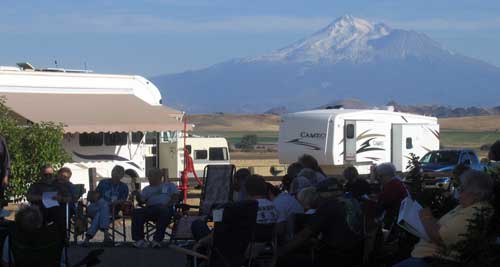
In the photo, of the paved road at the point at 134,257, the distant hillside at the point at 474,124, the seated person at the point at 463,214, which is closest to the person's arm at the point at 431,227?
the seated person at the point at 463,214

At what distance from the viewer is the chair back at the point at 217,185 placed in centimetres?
1163

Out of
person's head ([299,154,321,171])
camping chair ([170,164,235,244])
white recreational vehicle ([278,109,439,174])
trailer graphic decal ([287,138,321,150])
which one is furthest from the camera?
trailer graphic decal ([287,138,321,150])

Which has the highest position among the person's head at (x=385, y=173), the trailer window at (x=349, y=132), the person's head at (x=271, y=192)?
the trailer window at (x=349, y=132)

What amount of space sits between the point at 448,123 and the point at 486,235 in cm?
9319

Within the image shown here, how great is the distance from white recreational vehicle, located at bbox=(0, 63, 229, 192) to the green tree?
298cm

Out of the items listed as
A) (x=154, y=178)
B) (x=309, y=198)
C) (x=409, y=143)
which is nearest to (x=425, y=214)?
(x=309, y=198)

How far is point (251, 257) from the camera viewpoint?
775cm

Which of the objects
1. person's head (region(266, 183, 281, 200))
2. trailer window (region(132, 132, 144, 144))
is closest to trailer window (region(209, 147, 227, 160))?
trailer window (region(132, 132, 144, 144))

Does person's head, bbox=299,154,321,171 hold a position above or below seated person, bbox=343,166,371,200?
above

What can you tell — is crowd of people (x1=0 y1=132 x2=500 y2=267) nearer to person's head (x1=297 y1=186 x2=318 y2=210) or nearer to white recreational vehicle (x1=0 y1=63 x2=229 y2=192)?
person's head (x1=297 y1=186 x2=318 y2=210)

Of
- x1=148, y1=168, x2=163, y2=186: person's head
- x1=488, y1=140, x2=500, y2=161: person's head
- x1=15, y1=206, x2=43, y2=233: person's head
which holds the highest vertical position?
x1=488, y1=140, x2=500, y2=161: person's head

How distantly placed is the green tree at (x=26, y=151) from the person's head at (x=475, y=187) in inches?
496

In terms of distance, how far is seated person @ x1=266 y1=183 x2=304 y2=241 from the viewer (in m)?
8.16

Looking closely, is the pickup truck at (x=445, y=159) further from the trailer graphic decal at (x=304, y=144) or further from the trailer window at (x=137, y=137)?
the trailer window at (x=137, y=137)
